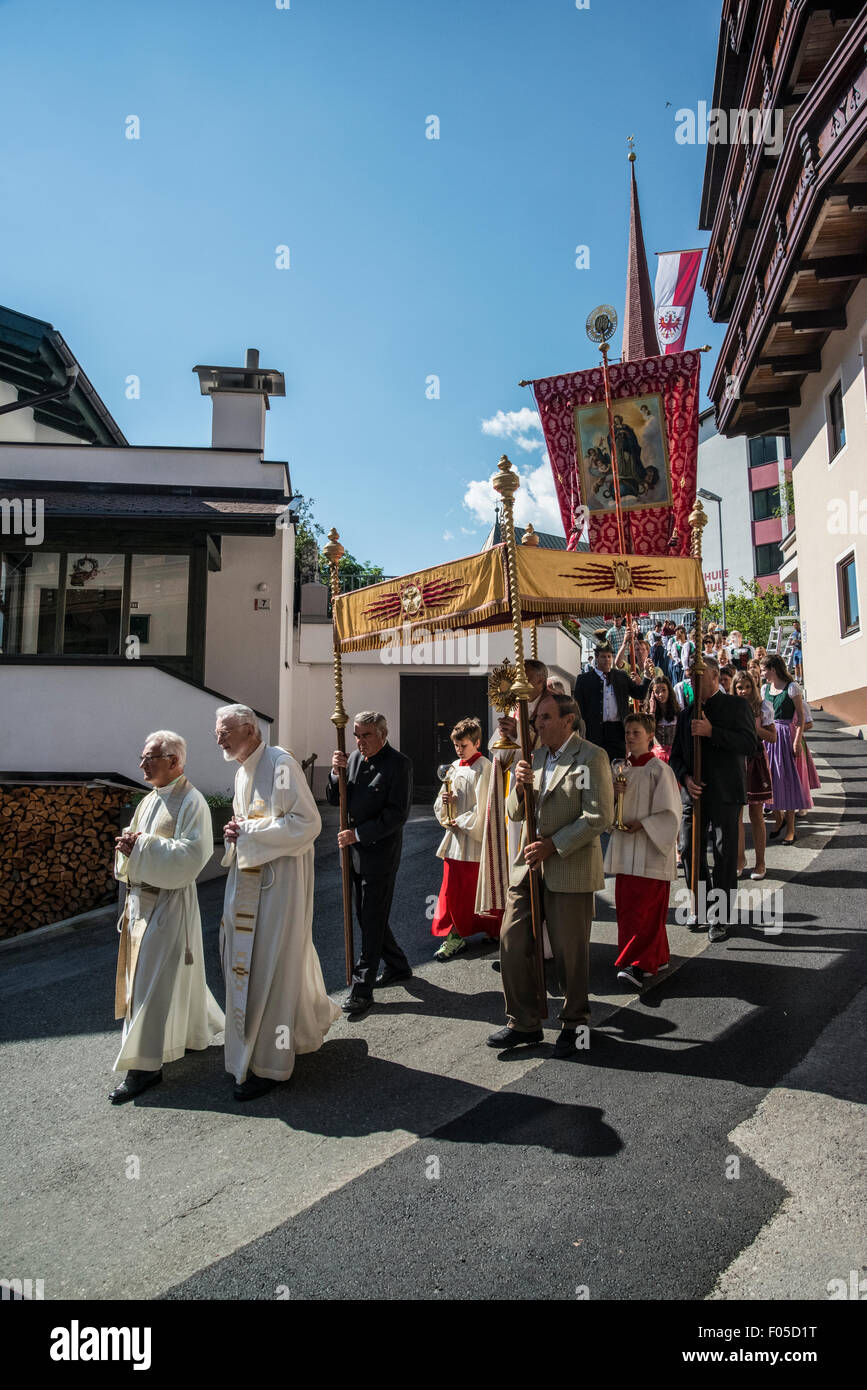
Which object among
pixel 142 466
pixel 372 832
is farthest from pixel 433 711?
pixel 372 832

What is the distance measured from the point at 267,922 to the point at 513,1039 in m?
1.53

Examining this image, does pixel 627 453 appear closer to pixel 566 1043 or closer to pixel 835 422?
pixel 566 1043

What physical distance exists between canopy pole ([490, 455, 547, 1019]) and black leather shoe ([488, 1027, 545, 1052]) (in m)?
0.12

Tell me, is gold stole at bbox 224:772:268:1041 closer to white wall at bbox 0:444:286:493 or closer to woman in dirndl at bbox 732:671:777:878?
woman in dirndl at bbox 732:671:777:878

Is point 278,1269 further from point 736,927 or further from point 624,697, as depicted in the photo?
point 624,697

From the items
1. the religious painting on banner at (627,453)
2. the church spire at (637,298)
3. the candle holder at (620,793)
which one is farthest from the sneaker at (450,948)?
the church spire at (637,298)

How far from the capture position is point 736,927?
666 cm

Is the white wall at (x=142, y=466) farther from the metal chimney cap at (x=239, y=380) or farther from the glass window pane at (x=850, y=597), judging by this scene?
the glass window pane at (x=850, y=597)

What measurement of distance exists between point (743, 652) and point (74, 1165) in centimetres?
1129

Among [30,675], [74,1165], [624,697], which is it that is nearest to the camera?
[74,1165]

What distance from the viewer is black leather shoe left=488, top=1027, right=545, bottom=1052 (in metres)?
4.80

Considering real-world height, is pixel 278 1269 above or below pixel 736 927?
below

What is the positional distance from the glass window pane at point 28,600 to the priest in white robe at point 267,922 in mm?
8894

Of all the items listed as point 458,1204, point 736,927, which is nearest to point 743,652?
point 736,927
